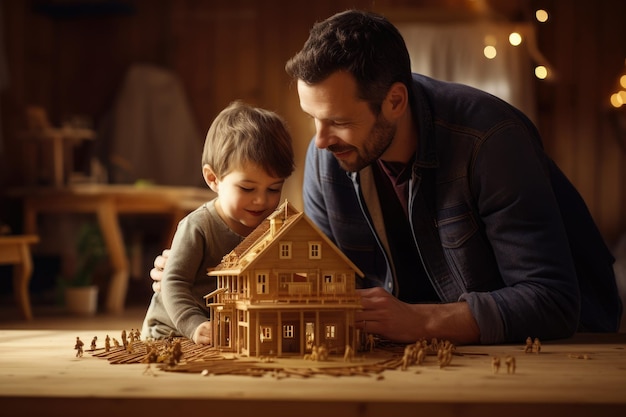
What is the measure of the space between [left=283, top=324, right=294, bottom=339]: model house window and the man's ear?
2.17ft

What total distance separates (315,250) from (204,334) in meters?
0.33

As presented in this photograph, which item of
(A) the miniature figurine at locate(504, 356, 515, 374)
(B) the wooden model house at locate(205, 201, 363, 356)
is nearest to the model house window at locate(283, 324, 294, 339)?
(B) the wooden model house at locate(205, 201, 363, 356)

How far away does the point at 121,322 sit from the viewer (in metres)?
4.21

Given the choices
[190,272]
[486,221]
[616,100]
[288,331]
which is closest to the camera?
[288,331]

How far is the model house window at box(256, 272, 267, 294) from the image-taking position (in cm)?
150

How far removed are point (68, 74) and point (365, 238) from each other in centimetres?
466

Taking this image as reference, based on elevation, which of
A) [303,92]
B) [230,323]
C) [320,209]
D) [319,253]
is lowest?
[230,323]

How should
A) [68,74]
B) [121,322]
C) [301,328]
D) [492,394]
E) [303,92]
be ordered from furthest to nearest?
[68,74] < [121,322] < [303,92] < [301,328] < [492,394]

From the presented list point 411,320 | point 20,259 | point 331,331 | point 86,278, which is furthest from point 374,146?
point 86,278

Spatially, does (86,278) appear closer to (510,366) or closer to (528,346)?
(528,346)

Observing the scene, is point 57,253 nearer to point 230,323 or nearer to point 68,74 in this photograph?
point 68,74

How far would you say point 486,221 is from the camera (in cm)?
195

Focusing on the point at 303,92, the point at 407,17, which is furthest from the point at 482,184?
the point at 407,17

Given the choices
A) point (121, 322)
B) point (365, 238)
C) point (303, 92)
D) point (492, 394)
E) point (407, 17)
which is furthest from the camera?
point (407, 17)
